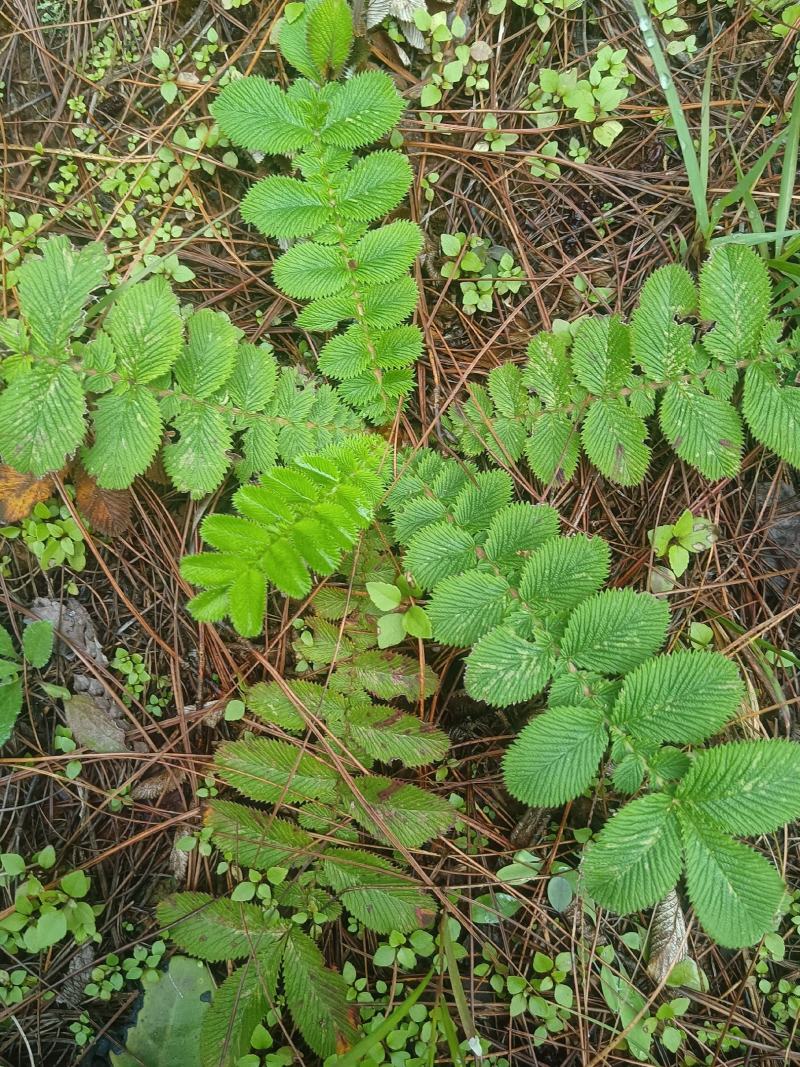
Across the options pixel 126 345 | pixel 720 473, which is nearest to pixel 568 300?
pixel 720 473

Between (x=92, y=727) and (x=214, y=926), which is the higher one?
(x=92, y=727)

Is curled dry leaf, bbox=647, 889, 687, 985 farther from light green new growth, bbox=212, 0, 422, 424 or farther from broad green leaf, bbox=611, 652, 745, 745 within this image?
light green new growth, bbox=212, 0, 422, 424

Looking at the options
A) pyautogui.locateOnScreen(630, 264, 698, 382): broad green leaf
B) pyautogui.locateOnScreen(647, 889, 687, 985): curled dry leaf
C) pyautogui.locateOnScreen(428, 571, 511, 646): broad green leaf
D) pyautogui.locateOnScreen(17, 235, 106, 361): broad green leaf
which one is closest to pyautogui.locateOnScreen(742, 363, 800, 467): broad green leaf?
pyautogui.locateOnScreen(630, 264, 698, 382): broad green leaf

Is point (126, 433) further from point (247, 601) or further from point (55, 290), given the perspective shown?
point (247, 601)

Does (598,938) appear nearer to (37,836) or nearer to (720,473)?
(720,473)

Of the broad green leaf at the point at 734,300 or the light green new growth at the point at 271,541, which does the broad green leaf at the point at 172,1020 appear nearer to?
the light green new growth at the point at 271,541

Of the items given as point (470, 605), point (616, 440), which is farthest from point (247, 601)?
point (616, 440)
